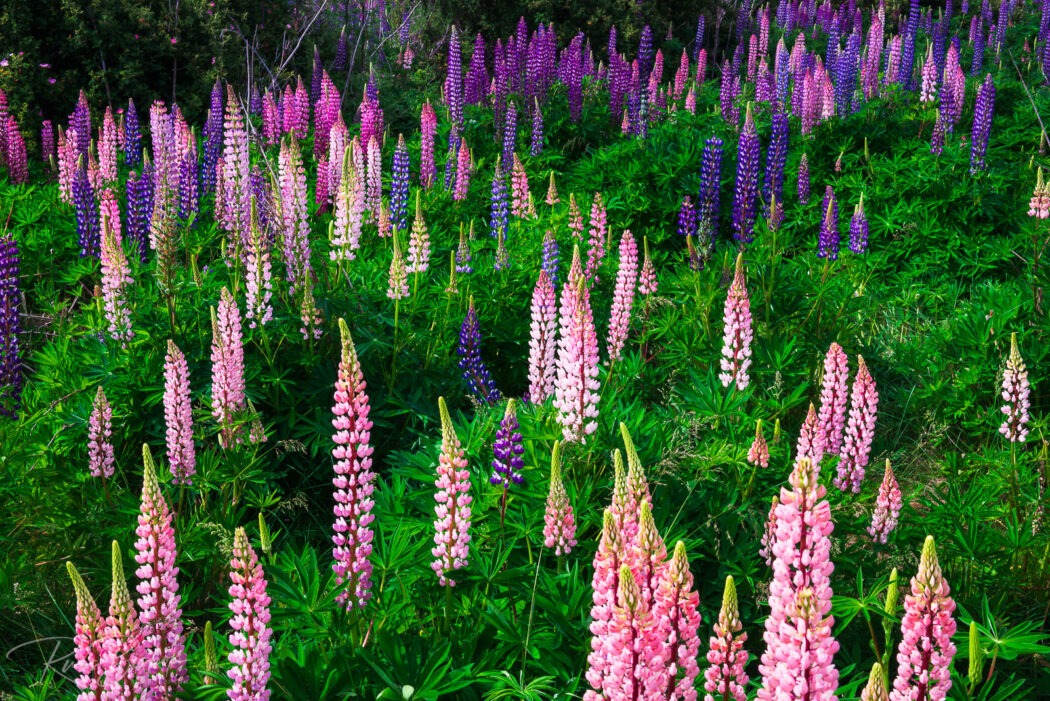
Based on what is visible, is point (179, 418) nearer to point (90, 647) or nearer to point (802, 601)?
point (90, 647)

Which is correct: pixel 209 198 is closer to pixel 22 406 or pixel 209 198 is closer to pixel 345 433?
pixel 22 406

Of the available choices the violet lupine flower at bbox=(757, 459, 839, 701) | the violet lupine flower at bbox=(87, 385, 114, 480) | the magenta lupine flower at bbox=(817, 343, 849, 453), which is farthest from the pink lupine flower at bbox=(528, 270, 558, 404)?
the violet lupine flower at bbox=(757, 459, 839, 701)

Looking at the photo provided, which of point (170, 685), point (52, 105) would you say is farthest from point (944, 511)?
point (52, 105)

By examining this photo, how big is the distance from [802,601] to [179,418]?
9.06ft

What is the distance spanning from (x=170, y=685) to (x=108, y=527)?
1516 mm

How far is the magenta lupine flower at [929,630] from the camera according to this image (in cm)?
212

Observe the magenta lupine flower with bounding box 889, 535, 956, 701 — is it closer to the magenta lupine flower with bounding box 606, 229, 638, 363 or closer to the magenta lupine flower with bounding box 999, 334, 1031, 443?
the magenta lupine flower with bounding box 999, 334, 1031, 443

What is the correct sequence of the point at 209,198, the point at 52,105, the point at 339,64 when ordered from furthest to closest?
the point at 339,64 < the point at 52,105 < the point at 209,198

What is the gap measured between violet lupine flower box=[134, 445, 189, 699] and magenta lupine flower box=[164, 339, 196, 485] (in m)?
1.27

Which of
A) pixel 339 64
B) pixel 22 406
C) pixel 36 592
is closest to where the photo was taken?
pixel 36 592

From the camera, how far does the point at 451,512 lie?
117 inches

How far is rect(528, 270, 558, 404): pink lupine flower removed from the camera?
4.21 m

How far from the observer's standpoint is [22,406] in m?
4.84

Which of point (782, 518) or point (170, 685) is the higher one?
point (782, 518)
